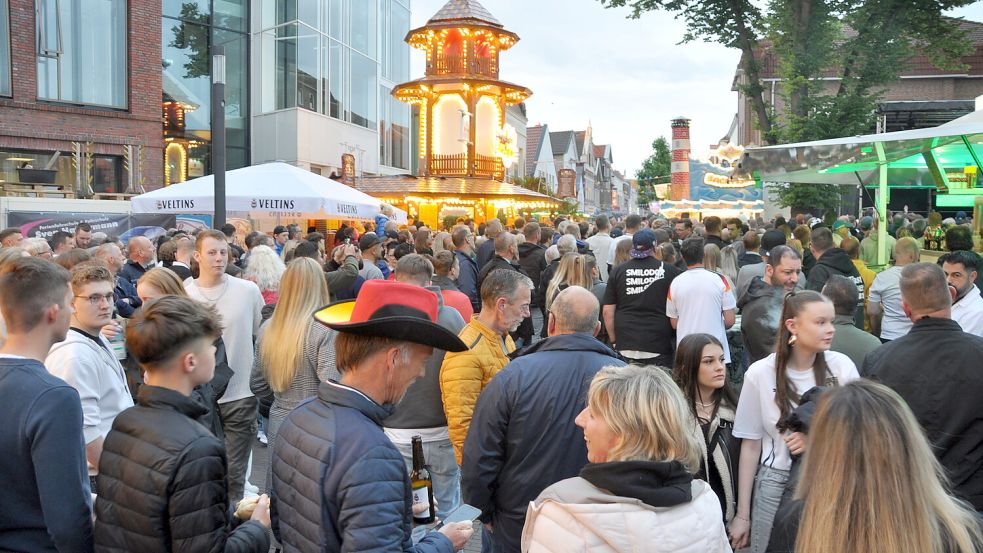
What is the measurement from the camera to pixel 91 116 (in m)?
20.7

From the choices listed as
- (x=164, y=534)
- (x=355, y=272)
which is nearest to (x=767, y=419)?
(x=164, y=534)

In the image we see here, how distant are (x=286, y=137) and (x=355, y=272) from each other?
21822 millimetres

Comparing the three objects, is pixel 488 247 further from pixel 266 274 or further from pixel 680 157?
pixel 680 157

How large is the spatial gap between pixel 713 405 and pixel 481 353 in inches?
51.6

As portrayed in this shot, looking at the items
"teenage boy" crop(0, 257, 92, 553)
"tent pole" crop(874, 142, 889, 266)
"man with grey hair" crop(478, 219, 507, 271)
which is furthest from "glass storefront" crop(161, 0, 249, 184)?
"teenage boy" crop(0, 257, 92, 553)

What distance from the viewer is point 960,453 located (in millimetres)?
3654

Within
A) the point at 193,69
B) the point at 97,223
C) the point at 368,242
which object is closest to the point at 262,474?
the point at 368,242

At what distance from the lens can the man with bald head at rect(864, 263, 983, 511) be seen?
363 centimetres

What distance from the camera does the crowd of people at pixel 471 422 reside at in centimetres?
222

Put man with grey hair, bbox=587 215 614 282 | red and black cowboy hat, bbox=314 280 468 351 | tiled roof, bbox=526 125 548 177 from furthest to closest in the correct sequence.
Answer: tiled roof, bbox=526 125 548 177, man with grey hair, bbox=587 215 614 282, red and black cowboy hat, bbox=314 280 468 351

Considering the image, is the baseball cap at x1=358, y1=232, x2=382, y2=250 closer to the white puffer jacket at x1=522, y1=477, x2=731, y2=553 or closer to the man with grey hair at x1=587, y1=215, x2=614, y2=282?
the man with grey hair at x1=587, y1=215, x2=614, y2=282

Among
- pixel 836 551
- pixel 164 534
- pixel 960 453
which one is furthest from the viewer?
pixel 960 453

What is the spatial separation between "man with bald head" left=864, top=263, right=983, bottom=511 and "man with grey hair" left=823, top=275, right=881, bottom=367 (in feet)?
3.25

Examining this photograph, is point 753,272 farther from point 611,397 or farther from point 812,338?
point 611,397
